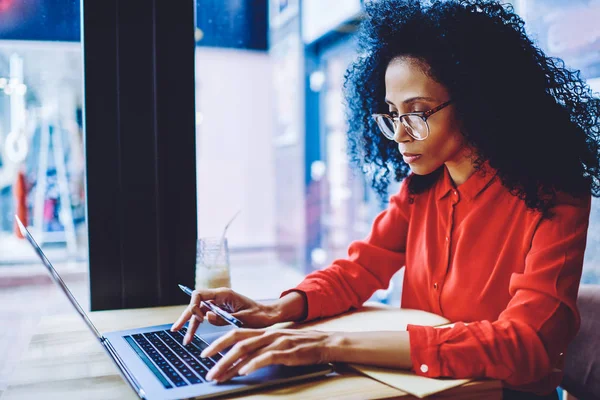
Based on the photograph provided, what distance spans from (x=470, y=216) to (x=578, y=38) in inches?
30.0

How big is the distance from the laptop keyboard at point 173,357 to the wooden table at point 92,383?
0.05 meters

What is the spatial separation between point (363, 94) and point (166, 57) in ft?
1.68

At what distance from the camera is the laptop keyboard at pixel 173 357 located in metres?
0.79

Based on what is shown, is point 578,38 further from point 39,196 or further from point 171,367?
point 39,196

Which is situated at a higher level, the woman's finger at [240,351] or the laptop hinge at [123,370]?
the woman's finger at [240,351]

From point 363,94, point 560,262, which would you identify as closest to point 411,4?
point 363,94

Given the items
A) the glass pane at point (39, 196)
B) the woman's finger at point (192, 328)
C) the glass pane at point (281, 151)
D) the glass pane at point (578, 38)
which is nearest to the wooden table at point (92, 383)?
the woman's finger at point (192, 328)

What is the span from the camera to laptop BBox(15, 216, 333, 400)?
2.47ft

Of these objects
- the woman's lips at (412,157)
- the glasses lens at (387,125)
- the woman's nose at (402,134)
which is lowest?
the woman's lips at (412,157)

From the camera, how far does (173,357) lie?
34.5 inches

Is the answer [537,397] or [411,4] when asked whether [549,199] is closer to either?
[537,397]

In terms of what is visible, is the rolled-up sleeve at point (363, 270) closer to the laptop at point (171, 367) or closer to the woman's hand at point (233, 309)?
the woman's hand at point (233, 309)

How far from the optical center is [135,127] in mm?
1334

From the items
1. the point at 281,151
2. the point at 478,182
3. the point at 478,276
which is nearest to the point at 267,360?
the point at 478,276
